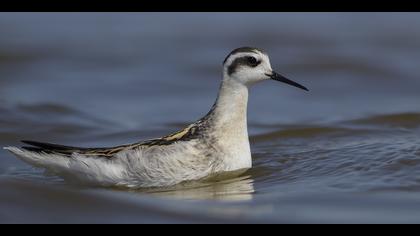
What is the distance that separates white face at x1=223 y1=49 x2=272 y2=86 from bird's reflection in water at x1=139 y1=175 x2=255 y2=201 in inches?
47.4

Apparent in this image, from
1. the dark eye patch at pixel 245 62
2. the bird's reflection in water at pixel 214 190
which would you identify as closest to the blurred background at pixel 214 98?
the bird's reflection in water at pixel 214 190

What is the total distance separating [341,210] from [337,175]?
152 cm

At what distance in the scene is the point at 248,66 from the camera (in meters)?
11.7

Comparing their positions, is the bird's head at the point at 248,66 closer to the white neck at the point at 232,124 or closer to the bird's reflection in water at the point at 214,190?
the white neck at the point at 232,124

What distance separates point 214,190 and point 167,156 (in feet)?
2.18

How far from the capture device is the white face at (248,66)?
1166 cm

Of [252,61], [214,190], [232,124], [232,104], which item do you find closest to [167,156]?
[214,190]

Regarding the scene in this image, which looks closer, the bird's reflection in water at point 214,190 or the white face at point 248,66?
the bird's reflection in water at point 214,190

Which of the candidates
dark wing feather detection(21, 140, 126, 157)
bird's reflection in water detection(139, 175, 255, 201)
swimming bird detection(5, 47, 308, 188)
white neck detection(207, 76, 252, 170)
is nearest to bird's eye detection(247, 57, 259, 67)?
swimming bird detection(5, 47, 308, 188)

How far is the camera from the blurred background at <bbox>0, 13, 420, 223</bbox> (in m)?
10.3

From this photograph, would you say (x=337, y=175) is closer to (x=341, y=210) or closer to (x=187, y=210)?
(x=341, y=210)

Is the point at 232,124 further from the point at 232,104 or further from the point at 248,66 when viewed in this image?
the point at 248,66

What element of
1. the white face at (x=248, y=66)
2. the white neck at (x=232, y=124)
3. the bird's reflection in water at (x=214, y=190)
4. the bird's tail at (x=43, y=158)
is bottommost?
the bird's reflection in water at (x=214, y=190)

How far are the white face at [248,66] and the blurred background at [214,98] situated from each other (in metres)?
1.15
